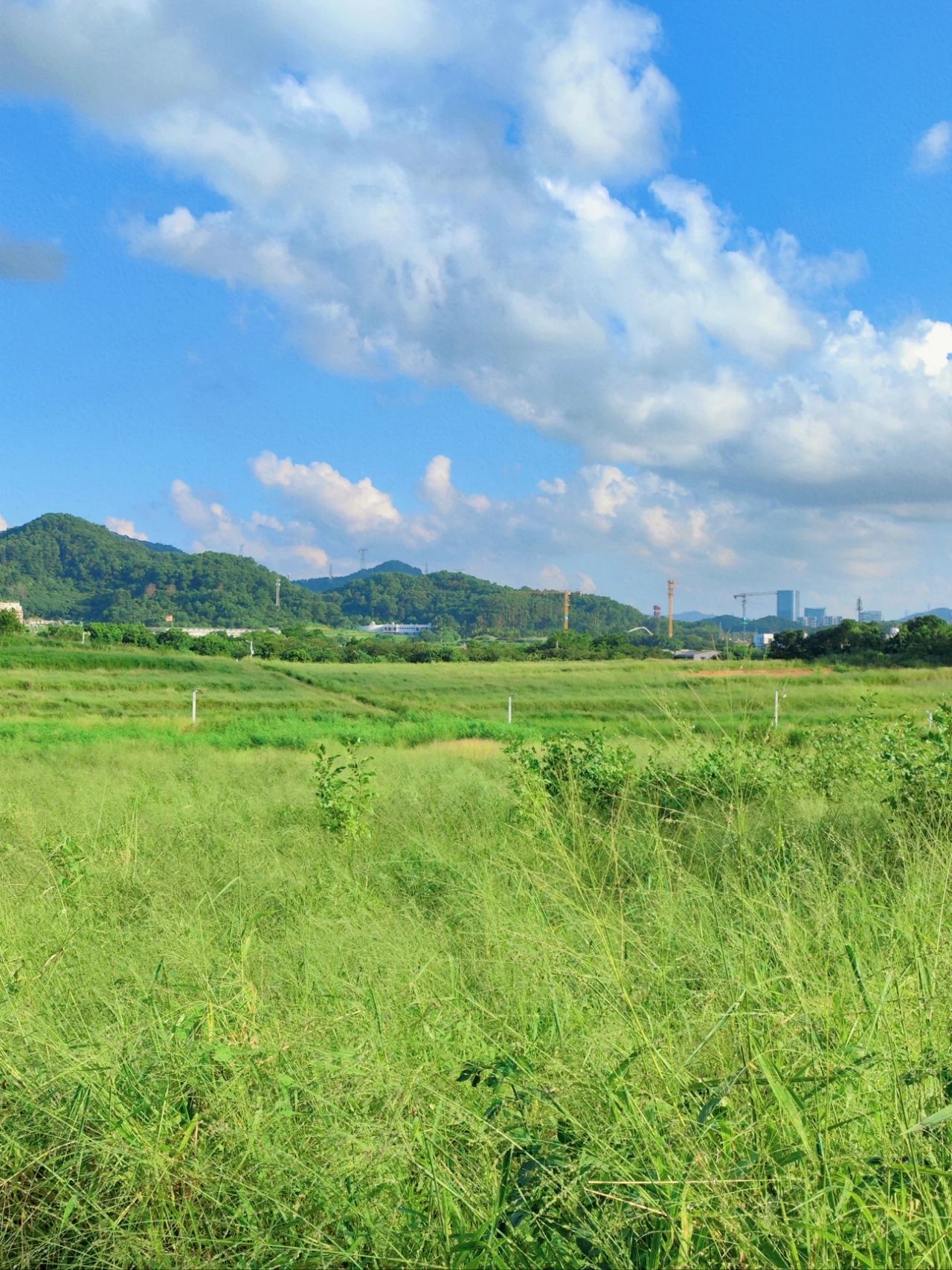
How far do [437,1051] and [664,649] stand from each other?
76.1 m

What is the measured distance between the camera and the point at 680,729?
7.58 m

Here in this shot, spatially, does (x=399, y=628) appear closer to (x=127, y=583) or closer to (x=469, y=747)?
(x=127, y=583)

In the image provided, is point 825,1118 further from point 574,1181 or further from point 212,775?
point 212,775

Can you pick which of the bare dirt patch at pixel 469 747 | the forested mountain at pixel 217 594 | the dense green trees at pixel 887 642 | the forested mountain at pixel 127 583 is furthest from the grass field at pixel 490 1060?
the forested mountain at pixel 127 583

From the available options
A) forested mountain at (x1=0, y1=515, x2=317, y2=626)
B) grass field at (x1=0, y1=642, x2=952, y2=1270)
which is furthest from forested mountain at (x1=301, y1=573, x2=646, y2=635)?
grass field at (x1=0, y1=642, x2=952, y2=1270)

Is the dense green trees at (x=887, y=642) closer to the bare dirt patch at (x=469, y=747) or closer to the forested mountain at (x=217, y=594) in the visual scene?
the bare dirt patch at (x=469, y=747)

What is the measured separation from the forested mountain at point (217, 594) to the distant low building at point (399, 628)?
1171mm

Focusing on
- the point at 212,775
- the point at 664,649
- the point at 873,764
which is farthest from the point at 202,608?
the point at 873,764

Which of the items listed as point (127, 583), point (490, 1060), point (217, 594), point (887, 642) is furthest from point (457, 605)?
point (490, 1060)

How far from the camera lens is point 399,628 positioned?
13625 centimetres

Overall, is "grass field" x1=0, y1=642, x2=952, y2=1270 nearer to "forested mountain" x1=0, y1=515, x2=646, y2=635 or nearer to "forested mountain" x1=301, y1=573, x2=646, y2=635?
"forested mountain" x1=0, y1=515, x2=646, y2=635

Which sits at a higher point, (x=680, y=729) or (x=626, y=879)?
(x=680, y=729)

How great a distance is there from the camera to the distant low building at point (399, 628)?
421 feet

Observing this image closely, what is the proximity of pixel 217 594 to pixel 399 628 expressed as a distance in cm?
2670
